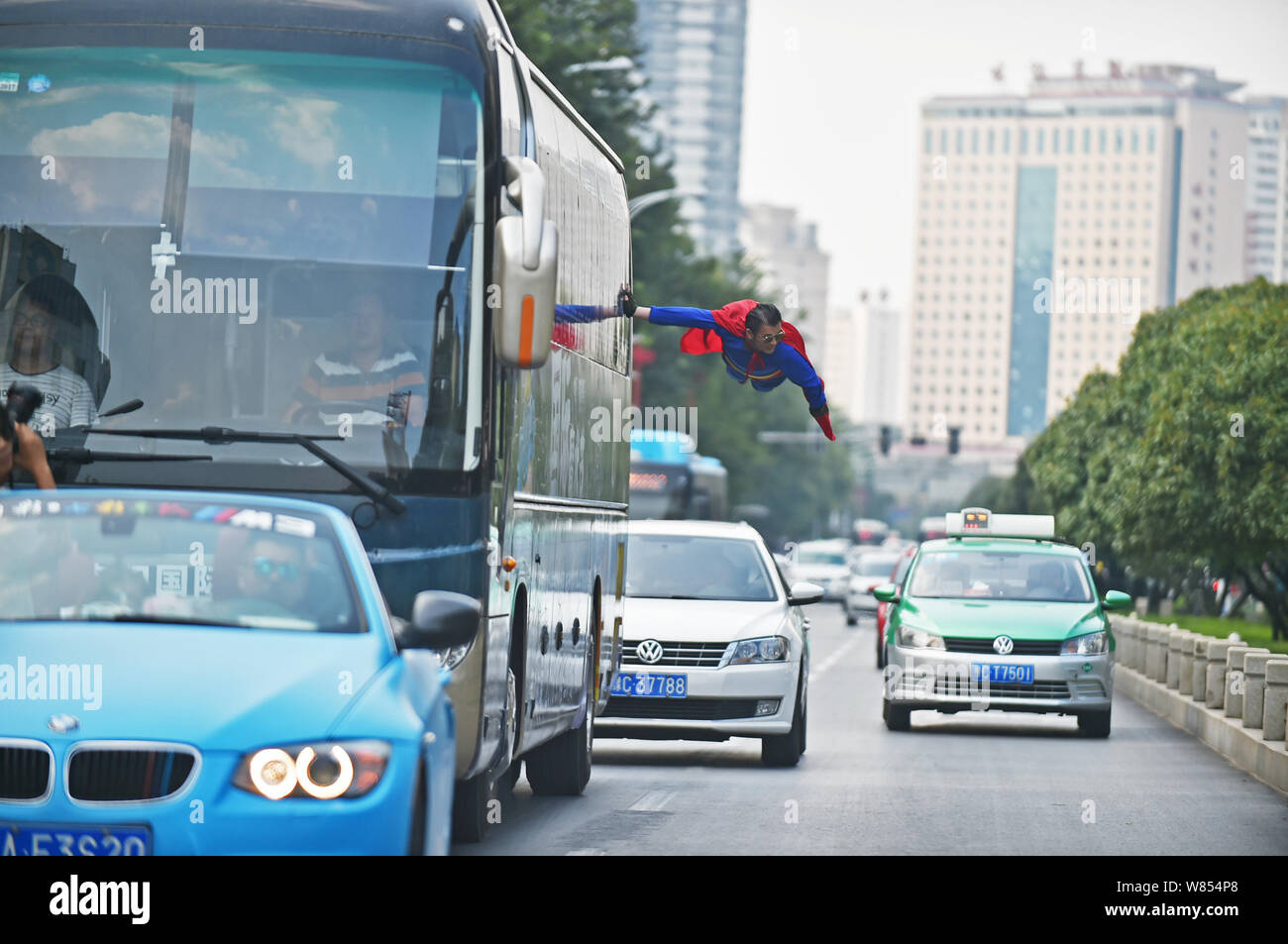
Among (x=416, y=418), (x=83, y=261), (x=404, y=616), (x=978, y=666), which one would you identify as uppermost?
(x=83, y=261)

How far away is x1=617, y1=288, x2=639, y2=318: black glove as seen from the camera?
46.7 ft

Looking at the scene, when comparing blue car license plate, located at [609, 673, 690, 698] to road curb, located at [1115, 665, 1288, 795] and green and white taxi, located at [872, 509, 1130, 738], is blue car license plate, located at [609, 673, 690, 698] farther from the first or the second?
green and white taxi, located at [872, 509, 1130, 738]

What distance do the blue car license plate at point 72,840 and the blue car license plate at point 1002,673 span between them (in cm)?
1428

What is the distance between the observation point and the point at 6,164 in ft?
31.6

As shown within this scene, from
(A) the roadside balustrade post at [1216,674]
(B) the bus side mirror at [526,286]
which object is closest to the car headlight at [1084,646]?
(A) the roadside balustrade post at [1216,674]

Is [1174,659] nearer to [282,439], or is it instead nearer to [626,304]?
[626,304]

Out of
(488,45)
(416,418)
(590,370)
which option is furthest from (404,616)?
(590,370)

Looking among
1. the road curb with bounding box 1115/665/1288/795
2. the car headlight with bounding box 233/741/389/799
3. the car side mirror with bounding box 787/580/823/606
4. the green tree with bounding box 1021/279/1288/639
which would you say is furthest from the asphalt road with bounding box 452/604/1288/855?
the green tree with bounding box 1021/279/1288/639

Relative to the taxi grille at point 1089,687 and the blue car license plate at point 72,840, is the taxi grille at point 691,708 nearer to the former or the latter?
the taxi grille at point 1089,687

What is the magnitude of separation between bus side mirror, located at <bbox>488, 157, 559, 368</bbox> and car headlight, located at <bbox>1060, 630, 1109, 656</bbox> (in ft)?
39.0

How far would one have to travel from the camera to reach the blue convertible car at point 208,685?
21.6ft

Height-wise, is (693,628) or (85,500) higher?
(85,500)
